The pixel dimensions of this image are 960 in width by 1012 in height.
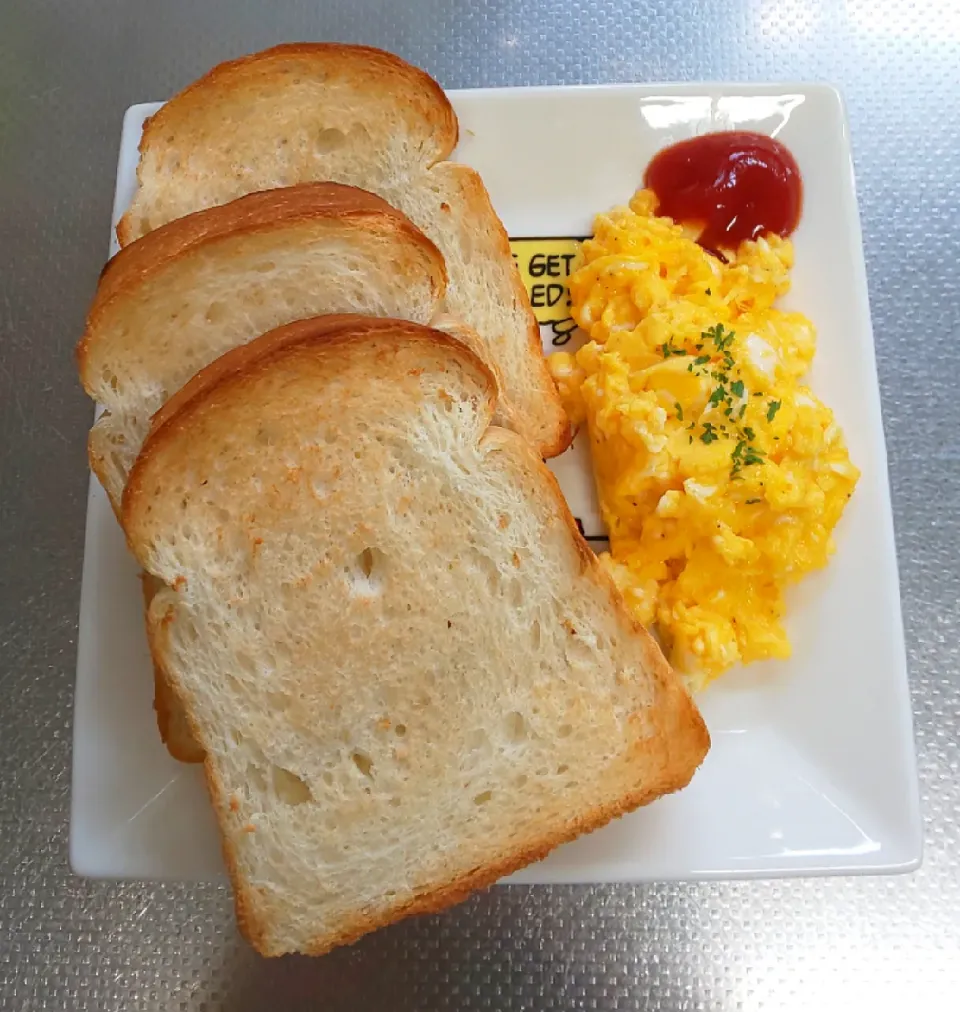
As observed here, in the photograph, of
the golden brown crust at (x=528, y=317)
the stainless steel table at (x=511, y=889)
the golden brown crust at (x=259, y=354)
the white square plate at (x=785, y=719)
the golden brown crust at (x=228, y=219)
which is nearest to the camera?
the golden brown crust at (x=259, y=354)

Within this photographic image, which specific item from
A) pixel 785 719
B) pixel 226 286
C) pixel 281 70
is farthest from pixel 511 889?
pixel 281 70

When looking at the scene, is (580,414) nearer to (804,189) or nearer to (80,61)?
(804,189)

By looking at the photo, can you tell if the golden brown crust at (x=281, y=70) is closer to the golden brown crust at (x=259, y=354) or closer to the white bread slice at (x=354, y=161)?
the white bread slice at (x=354, y=161)

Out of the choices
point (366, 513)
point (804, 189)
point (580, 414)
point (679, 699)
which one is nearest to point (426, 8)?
point (804, 189)

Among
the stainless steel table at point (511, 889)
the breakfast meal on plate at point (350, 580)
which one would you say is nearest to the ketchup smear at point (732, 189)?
the stainless steel table at point (511, 889)

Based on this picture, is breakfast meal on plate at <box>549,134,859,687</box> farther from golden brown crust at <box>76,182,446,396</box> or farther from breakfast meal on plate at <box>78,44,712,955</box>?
golden brown crust at <box>76,182,446,396</box>

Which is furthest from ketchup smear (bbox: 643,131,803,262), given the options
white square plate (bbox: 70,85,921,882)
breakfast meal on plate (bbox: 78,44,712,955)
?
breakfast meal on plate (bbox: 78,44,712,955)

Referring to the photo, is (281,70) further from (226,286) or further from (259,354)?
(259,354)
